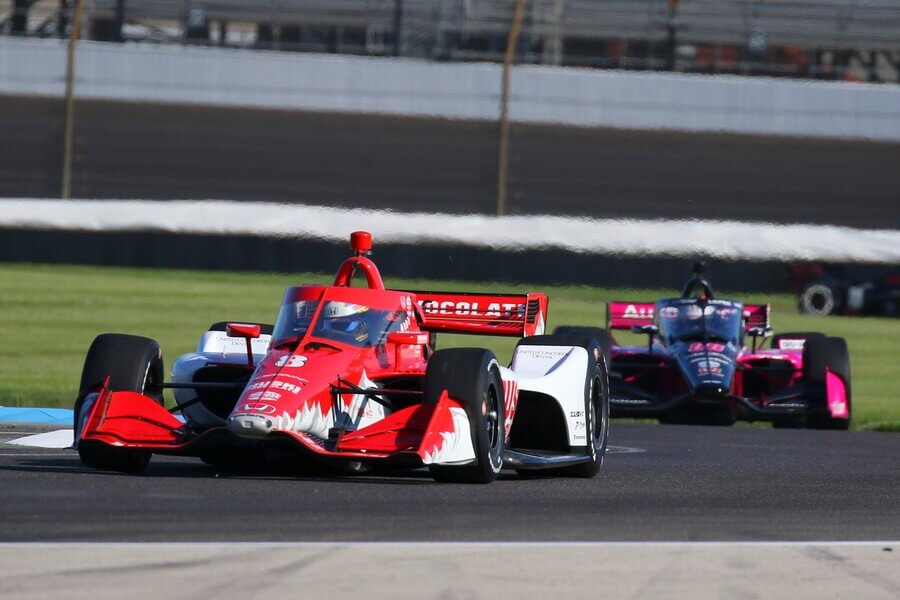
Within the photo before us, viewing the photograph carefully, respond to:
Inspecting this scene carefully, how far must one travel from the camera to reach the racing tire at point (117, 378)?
26.5ft

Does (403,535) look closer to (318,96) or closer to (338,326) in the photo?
(338,326)

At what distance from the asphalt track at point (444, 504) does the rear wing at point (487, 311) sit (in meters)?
0.99

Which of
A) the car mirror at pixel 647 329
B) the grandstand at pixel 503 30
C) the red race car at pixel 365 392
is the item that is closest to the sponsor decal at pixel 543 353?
the red race car at pixel 365 392

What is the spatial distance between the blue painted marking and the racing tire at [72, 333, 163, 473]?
357 centimetres

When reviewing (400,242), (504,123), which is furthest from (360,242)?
(504,123)

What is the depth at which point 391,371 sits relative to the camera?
851 centimetres

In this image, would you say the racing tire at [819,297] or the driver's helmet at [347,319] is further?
the racing tire at [819,297]

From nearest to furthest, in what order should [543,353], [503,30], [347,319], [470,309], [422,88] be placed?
[347,319]
[543,353]
[470,309]
[422,88]
[503,30]

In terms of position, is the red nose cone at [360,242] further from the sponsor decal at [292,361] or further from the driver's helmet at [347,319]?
the sponsor decal at [292,361]

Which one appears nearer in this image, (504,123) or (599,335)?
(599,335)

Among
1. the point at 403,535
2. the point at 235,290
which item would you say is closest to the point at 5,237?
the point at 235,290

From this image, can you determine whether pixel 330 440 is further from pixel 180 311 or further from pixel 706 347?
pixel 180 311

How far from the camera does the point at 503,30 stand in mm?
25469

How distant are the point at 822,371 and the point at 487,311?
6.10m
